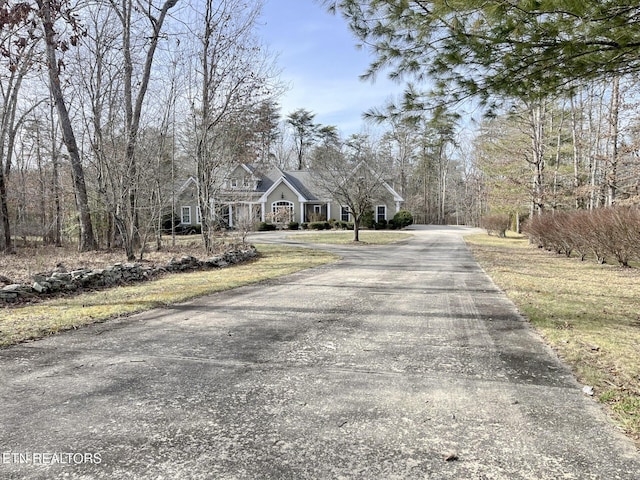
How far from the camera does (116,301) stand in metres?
6.62

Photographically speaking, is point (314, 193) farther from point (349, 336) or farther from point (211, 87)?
point (349, 336)

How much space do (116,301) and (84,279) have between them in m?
1.66

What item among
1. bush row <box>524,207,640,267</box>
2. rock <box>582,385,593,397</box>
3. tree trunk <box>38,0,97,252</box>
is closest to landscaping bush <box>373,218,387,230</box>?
bush row <box>524,207,640,267</box>

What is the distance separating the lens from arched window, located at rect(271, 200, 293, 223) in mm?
34312

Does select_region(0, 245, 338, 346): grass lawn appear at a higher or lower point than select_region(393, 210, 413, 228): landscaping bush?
lower

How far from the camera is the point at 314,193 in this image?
122ft

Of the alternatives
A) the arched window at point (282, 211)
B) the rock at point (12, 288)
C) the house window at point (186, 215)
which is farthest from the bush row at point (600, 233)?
the house window at point (186, 215)

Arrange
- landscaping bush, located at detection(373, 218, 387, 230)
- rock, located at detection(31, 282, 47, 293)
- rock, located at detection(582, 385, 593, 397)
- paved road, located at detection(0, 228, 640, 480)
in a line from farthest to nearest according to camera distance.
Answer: landscaping bush, located at detection(373, 218, 387, 230)
rock, located at detection(31, 282, 47, 293)
rock, located at detection(582, 385, 593, 397)
paved road, located at detection(0, 228, 640, 480)

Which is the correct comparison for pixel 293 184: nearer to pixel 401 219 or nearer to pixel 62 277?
pixel 401 219

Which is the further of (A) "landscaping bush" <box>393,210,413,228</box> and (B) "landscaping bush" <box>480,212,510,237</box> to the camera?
(A) "landscaping bush" <box>393,210,413,228</box>

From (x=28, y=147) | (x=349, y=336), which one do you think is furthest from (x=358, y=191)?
(x=28, y=147)

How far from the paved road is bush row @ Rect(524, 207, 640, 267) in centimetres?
731

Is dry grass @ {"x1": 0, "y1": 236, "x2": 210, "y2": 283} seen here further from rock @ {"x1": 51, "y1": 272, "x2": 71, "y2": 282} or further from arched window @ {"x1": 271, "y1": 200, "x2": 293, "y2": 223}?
arched window @ {"x1": 271, "y1": 200, "x2": 293, "y2": 223}

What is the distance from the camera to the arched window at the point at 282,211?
34.3 meters
